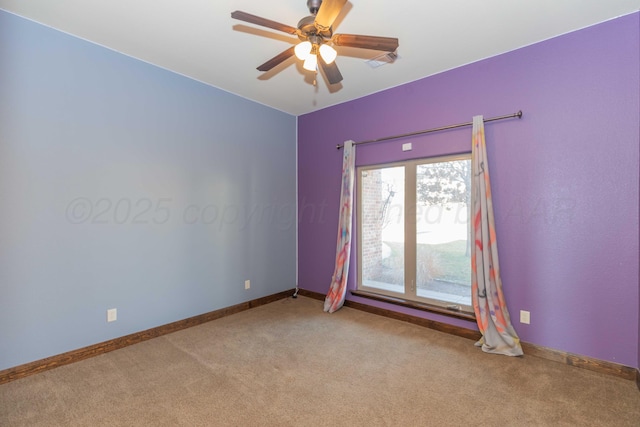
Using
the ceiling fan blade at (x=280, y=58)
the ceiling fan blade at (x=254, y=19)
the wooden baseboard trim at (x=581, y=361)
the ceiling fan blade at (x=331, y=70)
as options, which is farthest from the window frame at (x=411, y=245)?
the ceiling fan blade at (x=254, y=19)

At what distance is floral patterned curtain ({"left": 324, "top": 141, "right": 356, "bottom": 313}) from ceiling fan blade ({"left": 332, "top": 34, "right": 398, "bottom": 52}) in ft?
6.64

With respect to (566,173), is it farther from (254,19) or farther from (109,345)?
(109,345)

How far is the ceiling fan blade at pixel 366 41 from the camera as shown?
190cm

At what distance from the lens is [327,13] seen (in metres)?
1.76

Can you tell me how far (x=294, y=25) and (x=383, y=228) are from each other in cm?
250

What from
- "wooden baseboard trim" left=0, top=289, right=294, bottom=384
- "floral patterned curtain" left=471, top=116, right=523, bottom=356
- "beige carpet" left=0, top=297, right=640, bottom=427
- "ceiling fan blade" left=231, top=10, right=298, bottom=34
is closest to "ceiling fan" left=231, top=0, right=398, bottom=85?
"ceiling fan blade" left=231, top=10, right=298, bottom=34

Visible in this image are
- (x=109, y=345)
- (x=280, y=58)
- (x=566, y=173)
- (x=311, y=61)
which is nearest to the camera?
(x=311, y=61)

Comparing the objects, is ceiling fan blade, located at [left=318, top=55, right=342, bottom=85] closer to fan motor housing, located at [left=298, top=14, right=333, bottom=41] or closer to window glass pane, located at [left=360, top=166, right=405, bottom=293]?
fan motor housing, located at [left=298, top=14, right=333, bottom=41]

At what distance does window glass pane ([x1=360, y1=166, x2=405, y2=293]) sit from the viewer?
3729mm

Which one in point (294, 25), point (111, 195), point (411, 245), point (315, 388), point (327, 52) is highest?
point (294, 25)

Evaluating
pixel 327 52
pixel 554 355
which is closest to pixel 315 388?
pixel 554 355

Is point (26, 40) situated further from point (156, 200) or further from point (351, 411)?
point (351, 411)

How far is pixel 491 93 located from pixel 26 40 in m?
4.12

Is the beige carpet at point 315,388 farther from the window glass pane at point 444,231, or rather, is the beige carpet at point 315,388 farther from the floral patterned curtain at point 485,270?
the window glass pane at point 444,231
